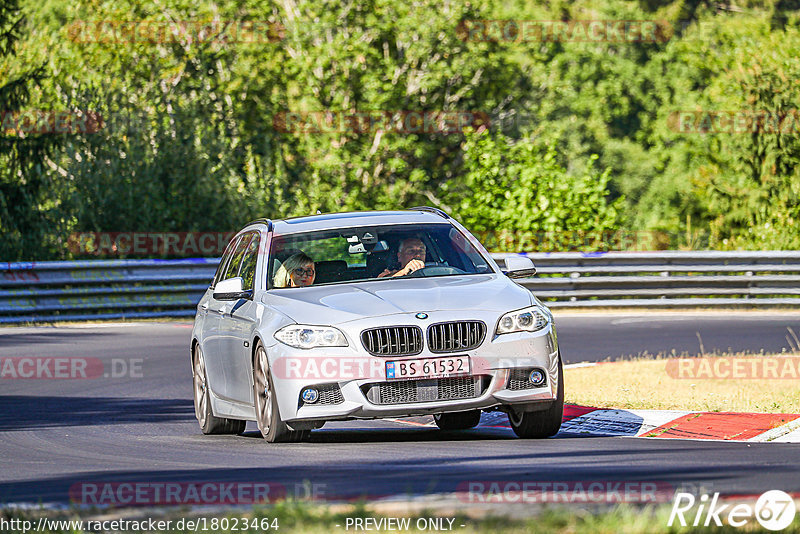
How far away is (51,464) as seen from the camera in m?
9.01

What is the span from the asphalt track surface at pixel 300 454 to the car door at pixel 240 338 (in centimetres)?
40

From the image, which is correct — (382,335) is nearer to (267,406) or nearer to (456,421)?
(267,406)

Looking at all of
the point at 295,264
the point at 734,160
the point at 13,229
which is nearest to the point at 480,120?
the point at 734,160

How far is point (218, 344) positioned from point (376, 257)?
1476mm

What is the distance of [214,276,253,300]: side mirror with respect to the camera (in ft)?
33.8

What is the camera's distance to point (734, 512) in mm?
5898

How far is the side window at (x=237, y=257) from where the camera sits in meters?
11.6

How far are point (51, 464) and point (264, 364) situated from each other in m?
1.56

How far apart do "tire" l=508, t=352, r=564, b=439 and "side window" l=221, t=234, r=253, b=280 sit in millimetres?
2894

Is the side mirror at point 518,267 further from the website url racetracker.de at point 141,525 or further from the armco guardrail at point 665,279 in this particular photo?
the armco guardrail at point 665,279

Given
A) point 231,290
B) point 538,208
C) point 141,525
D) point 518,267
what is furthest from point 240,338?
point 538,208

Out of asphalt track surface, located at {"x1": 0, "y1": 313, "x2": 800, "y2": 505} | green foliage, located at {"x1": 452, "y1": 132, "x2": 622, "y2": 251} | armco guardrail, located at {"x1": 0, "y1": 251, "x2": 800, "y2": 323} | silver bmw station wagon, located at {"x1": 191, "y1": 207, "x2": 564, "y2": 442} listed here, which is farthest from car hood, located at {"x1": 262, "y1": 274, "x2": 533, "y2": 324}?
green foliage, located at {"x1": 452, "y1": 132, "x2": 622, "y2": 251}

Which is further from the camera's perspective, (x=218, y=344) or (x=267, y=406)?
(x=218, y=344)

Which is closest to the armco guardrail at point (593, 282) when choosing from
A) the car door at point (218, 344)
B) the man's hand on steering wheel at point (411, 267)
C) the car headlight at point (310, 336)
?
the car door at point (218, 344)
